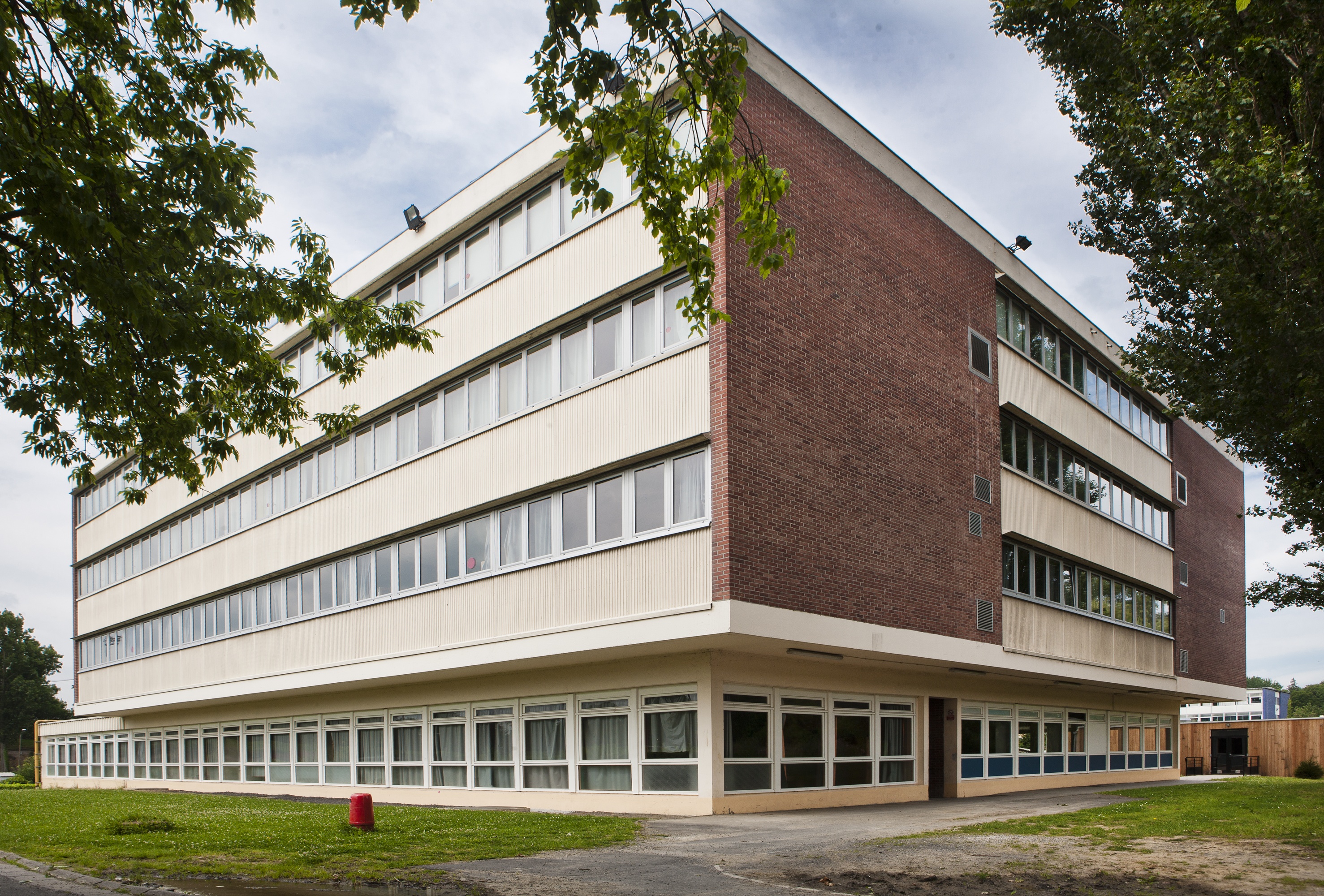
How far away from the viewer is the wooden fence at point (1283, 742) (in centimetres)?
4331

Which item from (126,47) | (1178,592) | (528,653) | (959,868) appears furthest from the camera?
(1178,592)

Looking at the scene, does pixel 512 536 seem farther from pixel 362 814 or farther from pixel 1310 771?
pixel 1310 771

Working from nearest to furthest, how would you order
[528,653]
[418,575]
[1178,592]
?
[528,653] → [418,575] → [1178,592]

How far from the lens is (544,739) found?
845 inches

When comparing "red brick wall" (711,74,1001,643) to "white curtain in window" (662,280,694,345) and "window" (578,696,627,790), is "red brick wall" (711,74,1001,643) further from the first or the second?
"window" (578,696,627,790)

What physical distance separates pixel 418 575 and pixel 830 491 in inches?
366

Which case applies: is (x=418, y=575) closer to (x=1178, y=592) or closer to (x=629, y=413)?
(x=629, y=413)

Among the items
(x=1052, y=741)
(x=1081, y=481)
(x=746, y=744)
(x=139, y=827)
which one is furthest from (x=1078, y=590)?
(x=139, y=827)

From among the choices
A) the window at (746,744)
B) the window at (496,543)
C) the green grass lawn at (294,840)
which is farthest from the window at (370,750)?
the window at (746,744)

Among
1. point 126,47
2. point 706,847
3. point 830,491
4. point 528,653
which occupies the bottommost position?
point 706,847

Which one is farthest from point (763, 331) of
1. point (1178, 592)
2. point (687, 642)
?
point (1178, 592)

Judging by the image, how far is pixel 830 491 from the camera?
19.1 metres

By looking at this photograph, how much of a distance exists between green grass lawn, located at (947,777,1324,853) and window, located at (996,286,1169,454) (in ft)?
35.1

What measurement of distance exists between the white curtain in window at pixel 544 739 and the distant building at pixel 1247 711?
77563 millimetres
